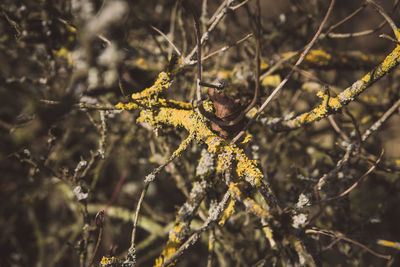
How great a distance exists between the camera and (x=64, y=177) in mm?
1334

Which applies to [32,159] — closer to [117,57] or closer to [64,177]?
[64,177]

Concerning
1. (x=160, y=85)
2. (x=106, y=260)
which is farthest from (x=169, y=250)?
(x=160, y=85)

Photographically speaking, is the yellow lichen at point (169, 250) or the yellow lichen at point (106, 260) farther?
the yellow lichen at point (169, 250)

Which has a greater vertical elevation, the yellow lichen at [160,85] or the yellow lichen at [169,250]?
the yellow lichen at [160,85]

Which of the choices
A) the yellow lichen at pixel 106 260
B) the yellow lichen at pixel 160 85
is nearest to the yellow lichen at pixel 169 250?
the yellow lichen at pixel 106 260

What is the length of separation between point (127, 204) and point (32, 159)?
4.21 ft

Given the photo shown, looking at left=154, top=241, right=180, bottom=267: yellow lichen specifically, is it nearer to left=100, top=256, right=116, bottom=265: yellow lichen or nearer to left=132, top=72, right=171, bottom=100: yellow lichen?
left=100, top=256, right=116, bottom=265: yellow lichen

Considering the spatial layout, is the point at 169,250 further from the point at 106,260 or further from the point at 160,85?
the point at 160,85

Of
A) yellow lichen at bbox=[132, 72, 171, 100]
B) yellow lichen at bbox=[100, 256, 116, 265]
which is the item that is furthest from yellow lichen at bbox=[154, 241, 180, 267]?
yellow lichen at bbox=[132, 72, 171, 100]

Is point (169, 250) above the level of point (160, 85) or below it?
below

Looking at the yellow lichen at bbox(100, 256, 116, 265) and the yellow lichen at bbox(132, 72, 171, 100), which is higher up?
the yellow lichen at bbox(132, 72, 171, 100)

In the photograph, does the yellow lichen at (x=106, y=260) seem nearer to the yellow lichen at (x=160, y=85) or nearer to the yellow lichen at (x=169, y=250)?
the yellow lichen at (x=169, y=250)

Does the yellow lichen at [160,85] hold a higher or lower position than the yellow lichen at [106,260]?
higher

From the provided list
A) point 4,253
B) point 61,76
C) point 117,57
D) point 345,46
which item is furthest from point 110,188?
point 345,46
